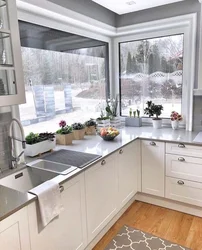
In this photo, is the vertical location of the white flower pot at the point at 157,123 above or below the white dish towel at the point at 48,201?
above

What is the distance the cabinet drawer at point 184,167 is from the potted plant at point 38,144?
4.43 ft

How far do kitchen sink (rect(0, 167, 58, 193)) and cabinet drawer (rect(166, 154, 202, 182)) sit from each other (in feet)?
4.69

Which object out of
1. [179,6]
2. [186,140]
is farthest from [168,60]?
[186,140]

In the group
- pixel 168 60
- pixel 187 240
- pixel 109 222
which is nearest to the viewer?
pixel 187 240

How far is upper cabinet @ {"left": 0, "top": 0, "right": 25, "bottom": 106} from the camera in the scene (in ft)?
4.79

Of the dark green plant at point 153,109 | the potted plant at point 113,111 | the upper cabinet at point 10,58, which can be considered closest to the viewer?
the upper cabinet at point 10,58

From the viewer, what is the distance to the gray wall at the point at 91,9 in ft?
7.85

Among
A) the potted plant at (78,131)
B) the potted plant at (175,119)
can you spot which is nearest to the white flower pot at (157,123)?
the potted plant at (175,119)

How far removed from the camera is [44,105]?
2486 mm

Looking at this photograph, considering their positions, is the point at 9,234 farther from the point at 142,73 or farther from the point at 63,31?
the point at 142,73

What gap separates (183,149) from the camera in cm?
244

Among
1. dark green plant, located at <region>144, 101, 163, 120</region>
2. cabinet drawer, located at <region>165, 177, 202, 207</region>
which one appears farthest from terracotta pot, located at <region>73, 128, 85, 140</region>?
cabinet drawer, located at <region>165, 177, 202, 207</region>

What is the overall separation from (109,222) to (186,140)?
1.23 m

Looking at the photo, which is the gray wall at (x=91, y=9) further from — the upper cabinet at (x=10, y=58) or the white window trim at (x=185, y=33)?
the upper cabinet at (x=10, y=58)
